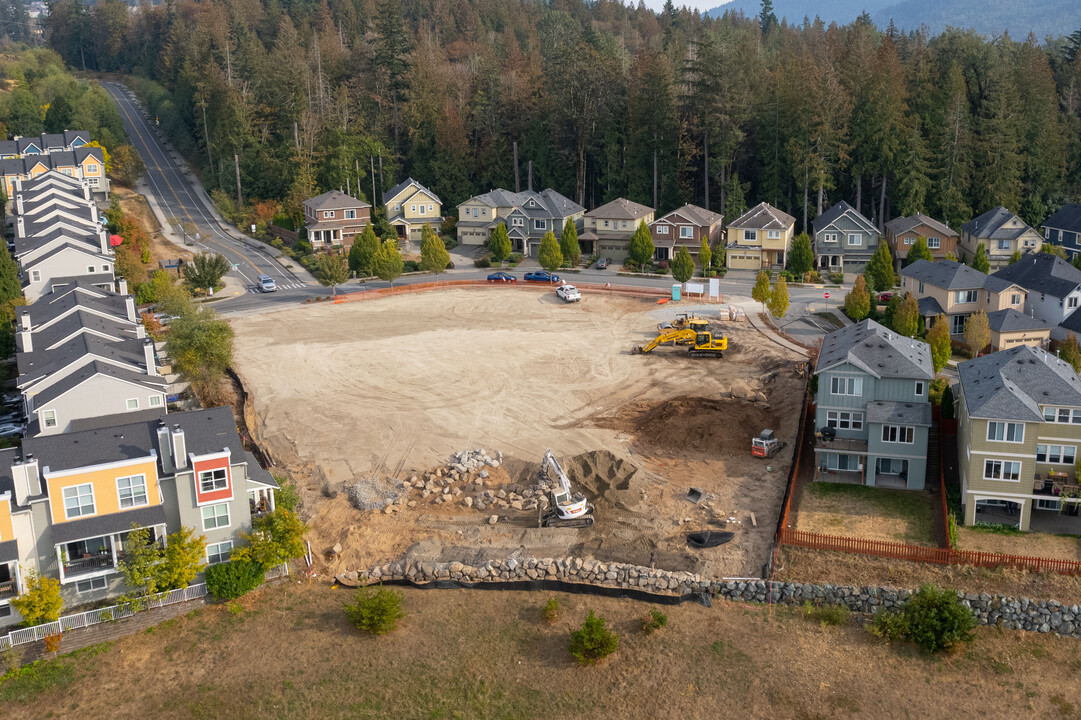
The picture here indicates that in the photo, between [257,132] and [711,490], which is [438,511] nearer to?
[711,490]

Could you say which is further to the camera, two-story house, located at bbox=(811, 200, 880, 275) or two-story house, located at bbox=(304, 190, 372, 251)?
two-story house, located at bbox=(304, 190, 372, 251)

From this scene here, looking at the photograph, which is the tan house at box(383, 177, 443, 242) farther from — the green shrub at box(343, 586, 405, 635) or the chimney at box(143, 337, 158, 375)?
the green shrub at box(343, 586, 405, 635)

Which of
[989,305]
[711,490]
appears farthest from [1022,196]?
[711,490]

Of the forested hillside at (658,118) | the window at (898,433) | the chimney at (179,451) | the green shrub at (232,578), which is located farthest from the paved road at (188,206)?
the window at (898,433)

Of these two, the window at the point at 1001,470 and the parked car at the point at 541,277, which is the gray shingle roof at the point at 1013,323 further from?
the parked car at the point at 541,277

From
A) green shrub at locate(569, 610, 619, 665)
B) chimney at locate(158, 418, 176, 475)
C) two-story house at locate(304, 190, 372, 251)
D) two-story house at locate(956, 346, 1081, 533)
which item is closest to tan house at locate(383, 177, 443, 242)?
two-story house at locate(304, 190, 372, 251)

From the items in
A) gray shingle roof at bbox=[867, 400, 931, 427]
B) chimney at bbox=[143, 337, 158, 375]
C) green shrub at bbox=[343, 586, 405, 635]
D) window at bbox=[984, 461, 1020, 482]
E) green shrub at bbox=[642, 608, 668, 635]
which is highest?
chimney at bbox=[143, 337, 158, 375]

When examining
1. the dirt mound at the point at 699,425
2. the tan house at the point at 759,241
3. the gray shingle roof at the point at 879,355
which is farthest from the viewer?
the tan house at the point at 759,241
